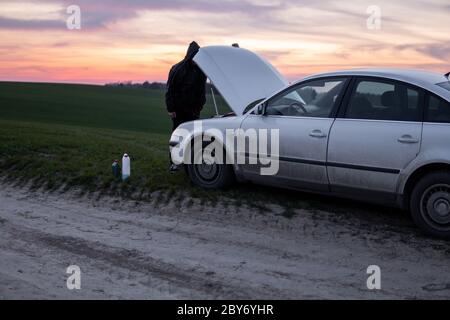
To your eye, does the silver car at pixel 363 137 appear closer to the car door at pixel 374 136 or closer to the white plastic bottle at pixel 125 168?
the car door at pixel 374 136

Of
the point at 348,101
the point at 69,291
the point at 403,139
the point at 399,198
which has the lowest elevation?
the point at 69,291

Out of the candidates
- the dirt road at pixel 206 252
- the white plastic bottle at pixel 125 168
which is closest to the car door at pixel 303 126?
the dirt road at pixel 206 252

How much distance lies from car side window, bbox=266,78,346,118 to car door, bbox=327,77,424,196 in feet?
0.75

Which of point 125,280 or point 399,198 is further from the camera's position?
point 399,198

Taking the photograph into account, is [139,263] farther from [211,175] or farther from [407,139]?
[407,139]

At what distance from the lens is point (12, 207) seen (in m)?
7.76

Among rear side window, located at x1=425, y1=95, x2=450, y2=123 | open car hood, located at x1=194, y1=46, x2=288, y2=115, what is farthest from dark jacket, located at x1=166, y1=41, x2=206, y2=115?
rear side window, located at x1=425, y1=95, x2=450, y2=123

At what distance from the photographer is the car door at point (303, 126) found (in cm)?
707

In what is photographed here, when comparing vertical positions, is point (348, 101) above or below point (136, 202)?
above

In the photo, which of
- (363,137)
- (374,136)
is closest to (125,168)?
(363,137)

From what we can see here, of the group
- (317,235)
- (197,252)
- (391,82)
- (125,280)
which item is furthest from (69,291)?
(391,82)

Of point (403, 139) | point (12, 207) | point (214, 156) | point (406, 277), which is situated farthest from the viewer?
point (214, 156)

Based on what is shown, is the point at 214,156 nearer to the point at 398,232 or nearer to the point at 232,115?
the point at 232,115

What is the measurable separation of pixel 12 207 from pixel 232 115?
347cm
